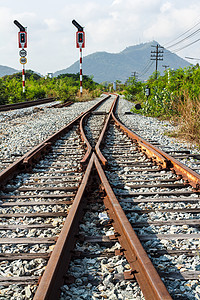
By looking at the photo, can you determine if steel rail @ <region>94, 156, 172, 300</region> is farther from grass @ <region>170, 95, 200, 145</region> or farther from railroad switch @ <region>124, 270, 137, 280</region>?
grass @ <region>170, 95, 200, 145</region>

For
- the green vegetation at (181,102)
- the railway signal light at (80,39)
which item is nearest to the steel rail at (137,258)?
the green vegetation at (181,102)

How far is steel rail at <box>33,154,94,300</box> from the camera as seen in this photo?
5.62ft

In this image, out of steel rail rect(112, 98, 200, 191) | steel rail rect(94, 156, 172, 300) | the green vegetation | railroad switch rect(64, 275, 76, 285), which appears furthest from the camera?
the green vegetation

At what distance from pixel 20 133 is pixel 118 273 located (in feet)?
22.8

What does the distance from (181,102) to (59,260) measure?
618 cm

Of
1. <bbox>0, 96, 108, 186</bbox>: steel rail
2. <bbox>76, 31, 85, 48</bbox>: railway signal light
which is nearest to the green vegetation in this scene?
<bbox>0, 96, 108, 186</bbox>: steel rail

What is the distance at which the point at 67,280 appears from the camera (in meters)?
1.96

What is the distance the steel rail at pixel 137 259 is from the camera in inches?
66.7

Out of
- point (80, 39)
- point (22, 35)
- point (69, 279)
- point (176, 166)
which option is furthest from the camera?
point (80, 39)

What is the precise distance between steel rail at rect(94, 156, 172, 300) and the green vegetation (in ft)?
14.9

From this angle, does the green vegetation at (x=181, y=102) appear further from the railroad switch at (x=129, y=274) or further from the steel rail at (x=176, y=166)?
the railroad switch at (x=129, y=274)

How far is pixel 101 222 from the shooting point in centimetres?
279

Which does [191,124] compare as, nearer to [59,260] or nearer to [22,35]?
[59,260]

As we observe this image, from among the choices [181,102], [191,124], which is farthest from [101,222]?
[181,102]
